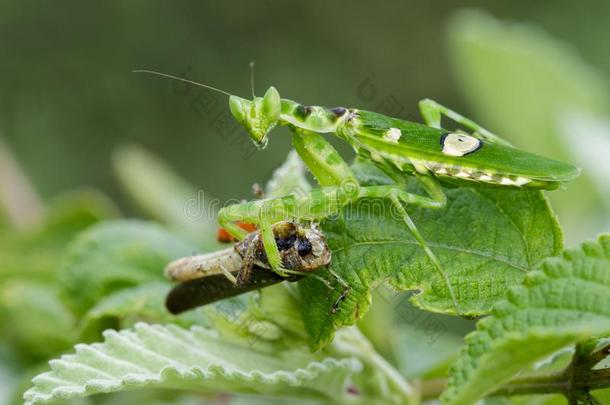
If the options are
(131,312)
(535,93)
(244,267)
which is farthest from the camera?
(535,93)

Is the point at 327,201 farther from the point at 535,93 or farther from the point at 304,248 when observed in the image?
the point at 535,93

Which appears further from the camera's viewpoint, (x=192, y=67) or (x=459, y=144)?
(x=192, y=67)

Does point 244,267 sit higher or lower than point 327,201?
lower

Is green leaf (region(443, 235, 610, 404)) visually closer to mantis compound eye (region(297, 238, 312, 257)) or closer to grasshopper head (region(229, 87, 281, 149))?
mantis compound eye (region(297, 238, 312, 257))

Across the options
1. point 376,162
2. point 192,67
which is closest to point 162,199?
point 376,162

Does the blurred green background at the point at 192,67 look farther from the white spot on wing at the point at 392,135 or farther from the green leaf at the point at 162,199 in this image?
the white spot on wing at the point at 392,135

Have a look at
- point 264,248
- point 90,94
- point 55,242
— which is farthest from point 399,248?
point 90,94

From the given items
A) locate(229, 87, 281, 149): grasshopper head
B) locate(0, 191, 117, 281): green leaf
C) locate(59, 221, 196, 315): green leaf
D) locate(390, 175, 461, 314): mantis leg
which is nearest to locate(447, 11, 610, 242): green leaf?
locate(390, 175, 461, 314): mantis leg
